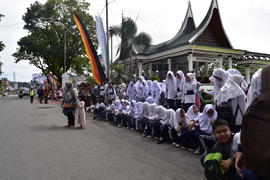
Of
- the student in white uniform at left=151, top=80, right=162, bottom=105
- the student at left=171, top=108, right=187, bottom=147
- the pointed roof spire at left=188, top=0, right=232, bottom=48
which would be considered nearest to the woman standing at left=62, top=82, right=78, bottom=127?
the student in white uniform at left=151, top=80, right=162, bottom=105

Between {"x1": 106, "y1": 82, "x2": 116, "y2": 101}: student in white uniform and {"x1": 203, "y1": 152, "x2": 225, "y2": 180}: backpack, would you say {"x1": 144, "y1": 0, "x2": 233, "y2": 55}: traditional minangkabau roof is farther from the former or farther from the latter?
{"x1": 203, "y1": 152, "x2": 225, "y2": 180}: backpack

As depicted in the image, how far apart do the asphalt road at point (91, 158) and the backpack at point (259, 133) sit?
280 centimetres

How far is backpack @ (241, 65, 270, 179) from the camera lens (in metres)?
1.42

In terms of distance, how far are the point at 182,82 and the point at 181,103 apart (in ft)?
2.47

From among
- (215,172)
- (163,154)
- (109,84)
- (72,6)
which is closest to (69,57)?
(72,6)

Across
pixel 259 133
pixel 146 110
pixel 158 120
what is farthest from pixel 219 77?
pixel 259 133

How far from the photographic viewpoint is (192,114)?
597cm

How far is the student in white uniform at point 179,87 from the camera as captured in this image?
8539mm

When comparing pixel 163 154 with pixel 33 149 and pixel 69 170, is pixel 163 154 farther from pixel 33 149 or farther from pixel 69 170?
pixel 33 149

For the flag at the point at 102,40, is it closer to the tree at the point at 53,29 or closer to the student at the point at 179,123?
the student at the point at 179,123

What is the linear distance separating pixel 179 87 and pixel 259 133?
7349 millimetres

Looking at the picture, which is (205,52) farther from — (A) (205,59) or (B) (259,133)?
(B) (259,133)

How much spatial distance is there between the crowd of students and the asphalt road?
0.42 metres

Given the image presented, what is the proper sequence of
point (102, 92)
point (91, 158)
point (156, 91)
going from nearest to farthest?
point (91, 158) → point (156, 91) → point (102, 92)
